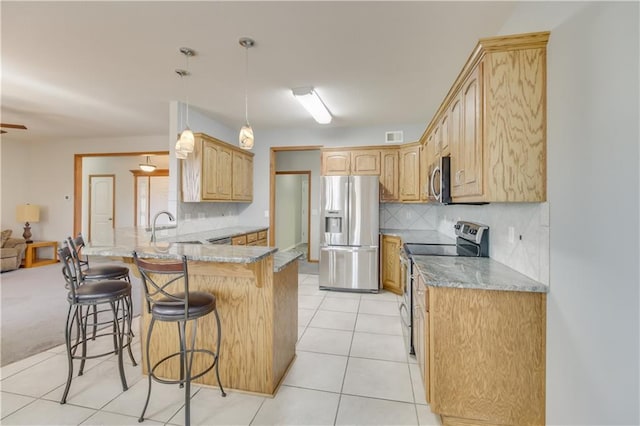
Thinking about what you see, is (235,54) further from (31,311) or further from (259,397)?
(31,311)

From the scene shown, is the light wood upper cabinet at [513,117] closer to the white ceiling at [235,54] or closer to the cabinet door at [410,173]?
the white ceiling at [235,54]

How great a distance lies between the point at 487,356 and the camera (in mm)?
1626

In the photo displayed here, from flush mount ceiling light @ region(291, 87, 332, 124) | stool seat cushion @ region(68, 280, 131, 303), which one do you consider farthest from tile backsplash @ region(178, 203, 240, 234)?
flush mount ceiling light @ region(291, 87, 332, 124)

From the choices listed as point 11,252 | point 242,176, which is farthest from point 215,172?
point 11,252

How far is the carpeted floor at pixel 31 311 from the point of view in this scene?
8.55ft

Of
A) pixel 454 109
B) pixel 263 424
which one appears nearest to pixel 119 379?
pixel 263 424

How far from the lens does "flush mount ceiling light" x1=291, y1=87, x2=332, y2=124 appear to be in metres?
3.30

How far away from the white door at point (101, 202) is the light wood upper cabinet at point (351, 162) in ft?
19.7

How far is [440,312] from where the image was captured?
5.48ft

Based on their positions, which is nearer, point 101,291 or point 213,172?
point 101,291

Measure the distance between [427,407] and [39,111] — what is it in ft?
20.2

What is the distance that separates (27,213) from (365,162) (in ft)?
22.8

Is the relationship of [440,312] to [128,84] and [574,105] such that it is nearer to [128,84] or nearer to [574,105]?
[574,105]

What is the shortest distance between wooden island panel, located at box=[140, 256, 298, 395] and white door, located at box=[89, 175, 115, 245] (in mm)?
6593
